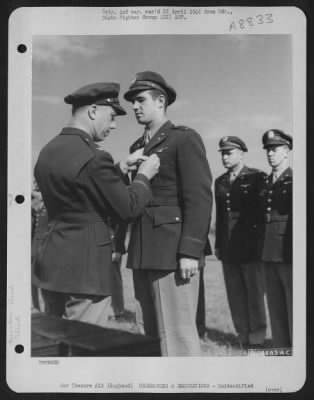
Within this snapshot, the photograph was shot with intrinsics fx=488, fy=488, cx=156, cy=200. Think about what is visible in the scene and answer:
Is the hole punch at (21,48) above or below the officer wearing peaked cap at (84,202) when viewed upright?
above

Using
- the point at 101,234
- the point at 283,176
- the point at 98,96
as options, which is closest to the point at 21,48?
the point at 98,96

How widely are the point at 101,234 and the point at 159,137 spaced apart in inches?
13.5

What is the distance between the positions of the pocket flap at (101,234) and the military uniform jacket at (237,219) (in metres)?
0.33

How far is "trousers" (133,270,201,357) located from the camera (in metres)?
1.47

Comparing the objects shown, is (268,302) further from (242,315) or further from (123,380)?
(123,380)

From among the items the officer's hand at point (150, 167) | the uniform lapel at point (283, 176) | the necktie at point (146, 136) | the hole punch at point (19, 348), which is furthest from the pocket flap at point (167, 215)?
the hole punch at point (19, 348)

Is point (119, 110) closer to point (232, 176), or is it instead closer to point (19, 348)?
point (232, 176)

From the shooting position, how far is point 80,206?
1.45 meters

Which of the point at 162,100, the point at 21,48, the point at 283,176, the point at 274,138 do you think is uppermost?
the point at 21,48

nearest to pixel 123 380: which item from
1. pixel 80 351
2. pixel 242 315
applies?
pixel 80 351

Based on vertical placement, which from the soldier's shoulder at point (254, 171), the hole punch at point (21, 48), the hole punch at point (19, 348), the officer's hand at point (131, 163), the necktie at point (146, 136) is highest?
the hole punch at point (21, 48)

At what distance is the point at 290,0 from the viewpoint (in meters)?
1.49

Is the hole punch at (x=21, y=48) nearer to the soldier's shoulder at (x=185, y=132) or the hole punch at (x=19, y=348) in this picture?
the soldier's shoulder at (x=185, y=132)

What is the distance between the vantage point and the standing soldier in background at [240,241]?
1480 millimetres
